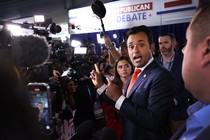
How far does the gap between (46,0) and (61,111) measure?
810 cm

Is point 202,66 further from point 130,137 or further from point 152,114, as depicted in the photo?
point 130,137

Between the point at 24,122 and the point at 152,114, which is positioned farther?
the point at 152,114

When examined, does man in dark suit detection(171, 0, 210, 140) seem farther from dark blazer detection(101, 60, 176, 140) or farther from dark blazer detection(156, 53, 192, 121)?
dark blazer detection(156, 53, 192, 121)

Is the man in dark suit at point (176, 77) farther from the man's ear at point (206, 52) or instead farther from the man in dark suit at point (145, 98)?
the man's ear at point (206, 52)

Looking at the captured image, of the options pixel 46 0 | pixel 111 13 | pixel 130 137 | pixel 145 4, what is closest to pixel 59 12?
pixel 46 0

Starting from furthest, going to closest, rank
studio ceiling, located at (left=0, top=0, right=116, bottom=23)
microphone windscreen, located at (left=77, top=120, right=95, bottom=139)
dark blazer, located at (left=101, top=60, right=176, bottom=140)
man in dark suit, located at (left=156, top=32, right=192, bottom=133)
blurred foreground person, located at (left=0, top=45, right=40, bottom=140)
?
1. studio ceiling, located at (left=0, top=0, right=116, bottom=23)
2. man in dark suit, located at (left=156, top=32, right=192, bottom=133)
3. dark blazer, located at (left=101, top=60, right=176, bottom=140)
4. microphone windscreen, located at (left=77, top=120, right=95, bottom=139)
5. blurred foreground person, located at (left=0, top=45, right=40, bottom=140)

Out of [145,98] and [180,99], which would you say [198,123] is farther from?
[180,99]

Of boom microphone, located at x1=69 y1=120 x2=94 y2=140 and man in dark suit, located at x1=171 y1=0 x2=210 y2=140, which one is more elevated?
man in dark suit, located at x1=171 y1=0 x2=210 y2=140

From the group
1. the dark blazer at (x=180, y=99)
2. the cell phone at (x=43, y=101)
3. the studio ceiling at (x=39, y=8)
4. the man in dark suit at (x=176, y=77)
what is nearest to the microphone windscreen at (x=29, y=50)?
the cell phone at (x=43, y=101)

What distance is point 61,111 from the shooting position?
6.89ft

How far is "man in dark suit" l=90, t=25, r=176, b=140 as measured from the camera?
1.30 metres

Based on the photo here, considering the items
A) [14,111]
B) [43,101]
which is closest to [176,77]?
[43,101]

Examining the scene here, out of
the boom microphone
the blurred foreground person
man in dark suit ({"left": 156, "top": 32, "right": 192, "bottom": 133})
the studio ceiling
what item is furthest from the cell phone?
the studio ceiling

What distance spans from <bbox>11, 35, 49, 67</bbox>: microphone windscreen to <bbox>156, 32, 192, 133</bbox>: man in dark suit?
43.7 inches
